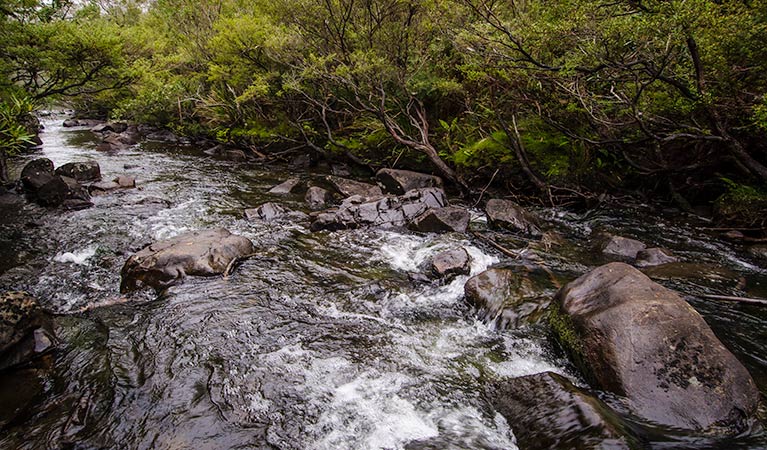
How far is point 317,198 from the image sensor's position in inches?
520

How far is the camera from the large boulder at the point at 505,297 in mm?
6332

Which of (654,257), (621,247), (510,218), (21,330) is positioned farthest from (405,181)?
(21,330)

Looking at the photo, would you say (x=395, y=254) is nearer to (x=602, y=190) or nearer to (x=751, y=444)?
(x=751, y=444)

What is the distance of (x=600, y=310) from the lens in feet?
16.4

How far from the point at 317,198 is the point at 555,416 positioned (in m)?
10.5

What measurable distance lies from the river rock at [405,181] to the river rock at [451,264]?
5.54 metres

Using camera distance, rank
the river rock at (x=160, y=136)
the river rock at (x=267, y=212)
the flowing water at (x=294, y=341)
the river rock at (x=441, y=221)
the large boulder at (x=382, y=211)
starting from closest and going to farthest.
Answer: the flowing water at (x=294, y=341) < the river rock at (x=441, y=221) < the large boulder at (x=382, y=211) < the river rock at (x=267, y=212) < the river rock at (x=160, y=136)

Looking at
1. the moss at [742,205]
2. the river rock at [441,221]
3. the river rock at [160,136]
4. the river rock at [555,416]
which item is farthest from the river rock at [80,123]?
the moss at [742,205]

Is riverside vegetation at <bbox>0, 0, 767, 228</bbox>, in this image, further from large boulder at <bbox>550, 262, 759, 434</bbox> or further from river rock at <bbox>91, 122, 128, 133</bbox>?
river rock at <bbox>91, 122, 128, 133</bbox>

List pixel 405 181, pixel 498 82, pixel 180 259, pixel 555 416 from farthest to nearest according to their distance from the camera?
1. pixel 405 181
2. pixel 498 82
3. pixel 180 259
4. pixel 555 416

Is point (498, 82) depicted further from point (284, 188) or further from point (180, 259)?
point (180, 259)

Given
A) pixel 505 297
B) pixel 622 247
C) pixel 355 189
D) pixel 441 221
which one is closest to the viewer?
pixel 505 297

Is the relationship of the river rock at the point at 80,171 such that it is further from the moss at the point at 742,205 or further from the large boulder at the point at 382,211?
the moss at the point at 742,205

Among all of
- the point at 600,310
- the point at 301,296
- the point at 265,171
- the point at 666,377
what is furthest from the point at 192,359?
the point at 265,171
